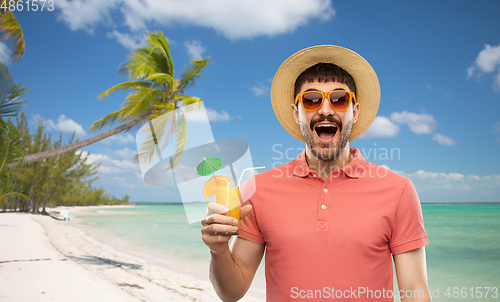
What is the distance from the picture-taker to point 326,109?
169 centimetres

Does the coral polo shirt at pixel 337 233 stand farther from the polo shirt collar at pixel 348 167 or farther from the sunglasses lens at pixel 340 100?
the sunglasses lens at pixel 340 100

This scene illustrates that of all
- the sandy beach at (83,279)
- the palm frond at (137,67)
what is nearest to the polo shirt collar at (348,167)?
the sandy beach at (83,279)

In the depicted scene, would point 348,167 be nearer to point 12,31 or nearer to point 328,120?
point 328,120

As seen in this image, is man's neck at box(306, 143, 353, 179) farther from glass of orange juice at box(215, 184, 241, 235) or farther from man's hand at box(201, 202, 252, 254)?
man's hand at box(201, 202, 252, 254)

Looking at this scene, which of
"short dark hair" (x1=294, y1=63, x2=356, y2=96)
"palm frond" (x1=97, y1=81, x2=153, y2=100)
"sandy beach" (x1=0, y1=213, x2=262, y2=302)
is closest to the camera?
"short dark hair" (x1=294, y1=63, x2=356, y2=96)

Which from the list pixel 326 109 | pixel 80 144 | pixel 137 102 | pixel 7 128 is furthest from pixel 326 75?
pixel 137 102

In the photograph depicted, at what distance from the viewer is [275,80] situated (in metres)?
2.05

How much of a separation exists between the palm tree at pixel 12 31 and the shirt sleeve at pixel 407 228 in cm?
964

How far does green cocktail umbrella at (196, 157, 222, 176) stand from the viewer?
4.22ft

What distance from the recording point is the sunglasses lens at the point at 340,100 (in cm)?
172

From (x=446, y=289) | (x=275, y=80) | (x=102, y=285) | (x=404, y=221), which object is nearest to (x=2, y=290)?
(x=102, y=285)

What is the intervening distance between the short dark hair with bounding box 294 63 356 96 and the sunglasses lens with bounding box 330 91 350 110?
5.0 inches

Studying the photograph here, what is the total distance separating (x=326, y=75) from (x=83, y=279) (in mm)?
7004

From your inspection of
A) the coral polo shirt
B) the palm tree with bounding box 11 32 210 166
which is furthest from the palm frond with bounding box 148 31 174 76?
the coral polo shirt
